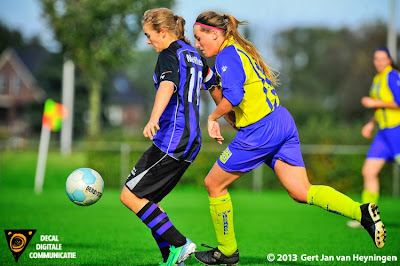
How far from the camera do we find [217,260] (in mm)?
4996

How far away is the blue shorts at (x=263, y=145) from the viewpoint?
4.74 m

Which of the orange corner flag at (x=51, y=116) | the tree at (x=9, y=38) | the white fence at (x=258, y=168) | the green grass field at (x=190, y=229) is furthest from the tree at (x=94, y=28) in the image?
the tree at (x=9, y=38)

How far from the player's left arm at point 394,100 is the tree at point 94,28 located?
1594cm

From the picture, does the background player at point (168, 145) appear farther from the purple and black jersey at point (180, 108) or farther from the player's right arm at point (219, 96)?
the player's right arm at point (219, 96)

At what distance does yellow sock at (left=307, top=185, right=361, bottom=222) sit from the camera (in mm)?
4695

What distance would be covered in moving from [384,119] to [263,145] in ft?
13.6

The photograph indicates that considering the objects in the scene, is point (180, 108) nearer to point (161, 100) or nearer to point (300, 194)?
point (161, 100)

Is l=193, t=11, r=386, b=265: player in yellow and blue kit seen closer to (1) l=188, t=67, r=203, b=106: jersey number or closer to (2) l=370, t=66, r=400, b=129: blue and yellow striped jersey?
(1) l=188, t=67, r=203, b=106: jersey number

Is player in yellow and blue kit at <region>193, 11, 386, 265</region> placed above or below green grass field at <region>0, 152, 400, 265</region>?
above

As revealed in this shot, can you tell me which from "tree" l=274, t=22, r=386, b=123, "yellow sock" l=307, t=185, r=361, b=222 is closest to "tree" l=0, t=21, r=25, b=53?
"tree" l=274, t=22, r=386, b=123

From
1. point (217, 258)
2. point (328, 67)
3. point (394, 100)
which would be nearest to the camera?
point (217, 258)

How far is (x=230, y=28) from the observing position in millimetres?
4887

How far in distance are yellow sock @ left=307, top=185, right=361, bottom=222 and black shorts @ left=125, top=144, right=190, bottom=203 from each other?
48.7 inches

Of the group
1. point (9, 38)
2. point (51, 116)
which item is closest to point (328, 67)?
point (9, 38)
